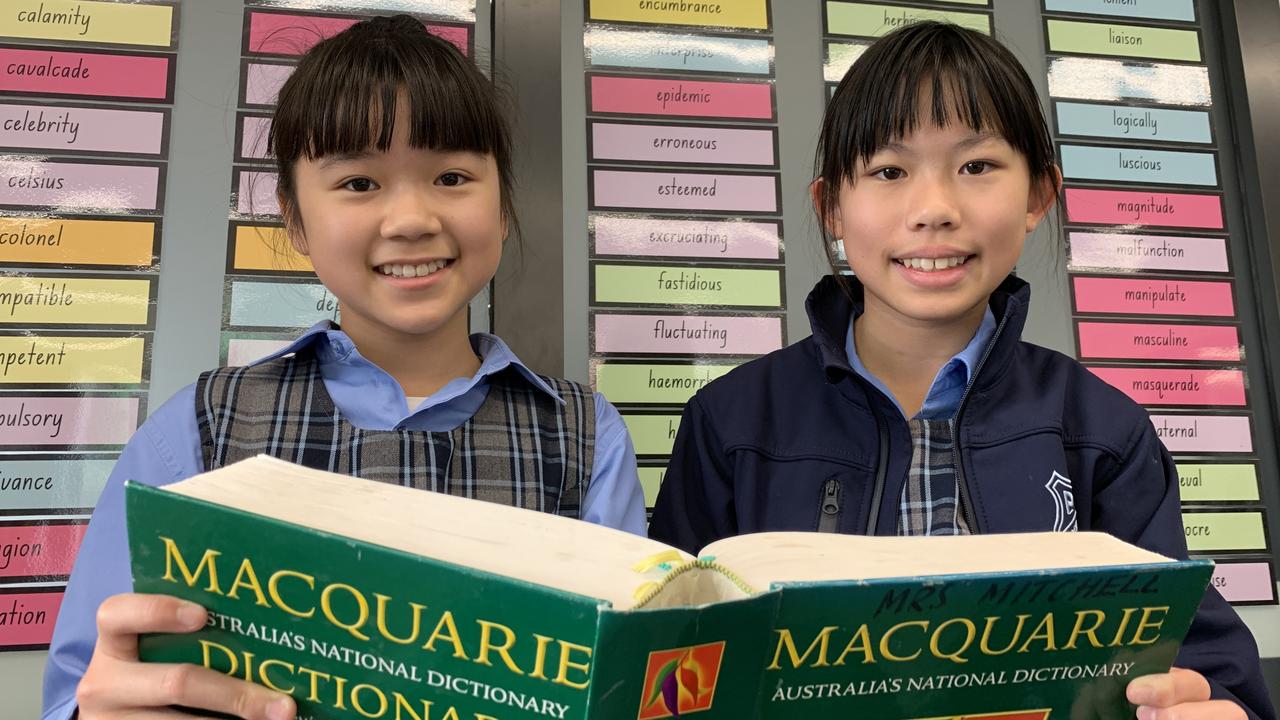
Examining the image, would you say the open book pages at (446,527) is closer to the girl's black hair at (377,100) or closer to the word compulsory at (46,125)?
the girl's black hair at (377,100)

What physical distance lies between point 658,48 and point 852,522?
80 cm

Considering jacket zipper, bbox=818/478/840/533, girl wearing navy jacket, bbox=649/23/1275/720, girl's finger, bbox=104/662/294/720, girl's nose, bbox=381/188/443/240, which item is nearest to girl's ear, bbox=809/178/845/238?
girl wearing navy jacket, bbox=649/23/1275/720

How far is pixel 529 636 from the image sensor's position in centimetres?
52

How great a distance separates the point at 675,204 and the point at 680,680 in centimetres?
100

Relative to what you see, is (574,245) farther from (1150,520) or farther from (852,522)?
(1150,520)

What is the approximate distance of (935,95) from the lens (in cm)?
104

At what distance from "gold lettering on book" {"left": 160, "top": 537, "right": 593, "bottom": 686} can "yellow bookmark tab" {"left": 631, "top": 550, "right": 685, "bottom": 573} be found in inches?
2.6

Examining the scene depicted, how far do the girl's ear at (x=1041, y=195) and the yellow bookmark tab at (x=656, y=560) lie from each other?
0.72 metres

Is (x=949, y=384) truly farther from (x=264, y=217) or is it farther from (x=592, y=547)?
(x=264, y=217)

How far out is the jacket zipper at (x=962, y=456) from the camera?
1.01 metres

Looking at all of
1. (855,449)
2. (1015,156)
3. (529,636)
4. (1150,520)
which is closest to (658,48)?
(1015,156)

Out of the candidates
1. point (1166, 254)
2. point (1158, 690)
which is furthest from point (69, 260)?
point (1166, 254)

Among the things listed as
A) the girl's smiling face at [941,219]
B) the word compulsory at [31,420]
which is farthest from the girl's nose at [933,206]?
the word compulsory at [31,420]

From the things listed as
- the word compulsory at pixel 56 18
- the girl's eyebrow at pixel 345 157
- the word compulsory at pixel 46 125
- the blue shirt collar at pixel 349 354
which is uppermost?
the word compulsory at pixel 56 18
